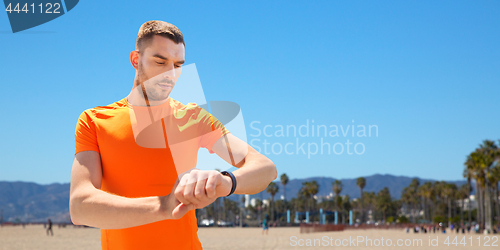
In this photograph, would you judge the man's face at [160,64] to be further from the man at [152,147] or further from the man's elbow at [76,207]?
the man's elbow at [76,207]

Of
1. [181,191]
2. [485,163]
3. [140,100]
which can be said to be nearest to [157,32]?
[140,100]

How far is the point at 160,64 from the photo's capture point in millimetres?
1671

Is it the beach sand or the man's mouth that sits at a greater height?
the man's mouth

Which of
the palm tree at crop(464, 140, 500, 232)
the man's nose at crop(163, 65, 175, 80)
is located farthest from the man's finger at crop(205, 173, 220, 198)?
the palm tree at crop(464, 140, 500, 232)

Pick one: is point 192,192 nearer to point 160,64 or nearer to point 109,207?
point 109,207

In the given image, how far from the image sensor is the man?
5.07 ft

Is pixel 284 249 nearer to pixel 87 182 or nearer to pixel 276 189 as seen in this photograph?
pixel 87 182

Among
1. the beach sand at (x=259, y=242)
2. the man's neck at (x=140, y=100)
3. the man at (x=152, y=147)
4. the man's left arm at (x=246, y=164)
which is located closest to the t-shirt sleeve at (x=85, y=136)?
the man at (x=152, y=147)

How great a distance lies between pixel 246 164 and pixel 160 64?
55 centimetres

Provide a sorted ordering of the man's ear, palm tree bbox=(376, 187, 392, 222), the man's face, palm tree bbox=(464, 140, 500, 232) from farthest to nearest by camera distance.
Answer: palm tree bbox=(376, 187, 392, 222) < palm tree bbox=(464, 140, 500, 232) < the man's ear < the man's face

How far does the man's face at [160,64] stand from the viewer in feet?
5.40

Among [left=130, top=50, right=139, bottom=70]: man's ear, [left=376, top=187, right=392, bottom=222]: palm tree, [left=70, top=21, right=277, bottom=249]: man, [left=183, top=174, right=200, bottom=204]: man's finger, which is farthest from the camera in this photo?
[left=376, top=187, right=392, bottom=222]: palm tree

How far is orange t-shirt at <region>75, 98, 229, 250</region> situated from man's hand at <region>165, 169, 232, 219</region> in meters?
0.42

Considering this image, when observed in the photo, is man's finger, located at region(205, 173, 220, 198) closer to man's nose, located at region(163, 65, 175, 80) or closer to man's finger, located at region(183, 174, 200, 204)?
man's finger, located at region(183, 174, 200, 204)
